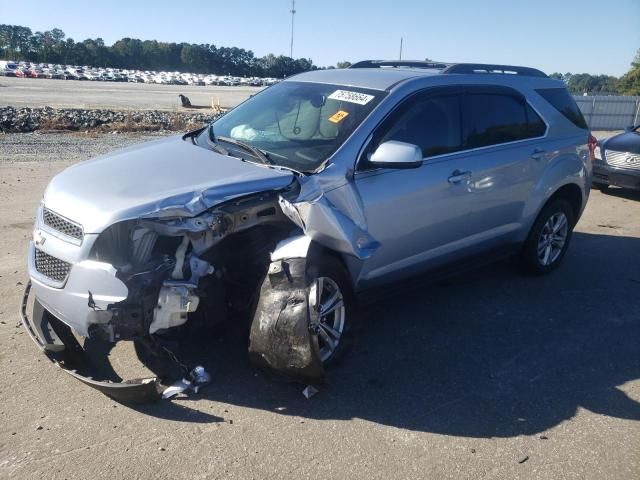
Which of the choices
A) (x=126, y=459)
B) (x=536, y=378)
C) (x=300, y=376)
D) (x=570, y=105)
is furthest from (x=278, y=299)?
(x=570, y=105)

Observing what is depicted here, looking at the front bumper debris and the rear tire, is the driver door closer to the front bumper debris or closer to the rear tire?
the rear tire

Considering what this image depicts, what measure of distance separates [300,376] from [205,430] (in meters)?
0.65

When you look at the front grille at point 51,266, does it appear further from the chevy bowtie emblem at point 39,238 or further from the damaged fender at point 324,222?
the damaged fender at point 324,222

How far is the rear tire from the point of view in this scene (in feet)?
18.8

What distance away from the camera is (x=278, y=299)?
3.47m

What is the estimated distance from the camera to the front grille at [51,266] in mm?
3402

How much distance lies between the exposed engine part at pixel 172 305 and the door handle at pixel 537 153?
3625 millimetres

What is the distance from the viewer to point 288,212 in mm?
3578

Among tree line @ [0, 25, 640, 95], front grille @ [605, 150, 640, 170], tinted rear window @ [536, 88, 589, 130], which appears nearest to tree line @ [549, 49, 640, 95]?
front grille @ [605, 150, 640, 170]

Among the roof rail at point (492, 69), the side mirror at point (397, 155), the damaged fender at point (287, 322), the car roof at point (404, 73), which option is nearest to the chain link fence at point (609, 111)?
the roof rail at point (492, 69)

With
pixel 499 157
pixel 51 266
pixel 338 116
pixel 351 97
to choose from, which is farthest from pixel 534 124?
pixel 51 266

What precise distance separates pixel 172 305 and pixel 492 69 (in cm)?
389

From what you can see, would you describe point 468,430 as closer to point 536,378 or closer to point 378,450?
point 378,450

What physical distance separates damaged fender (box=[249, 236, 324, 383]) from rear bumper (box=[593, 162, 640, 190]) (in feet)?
28.4
